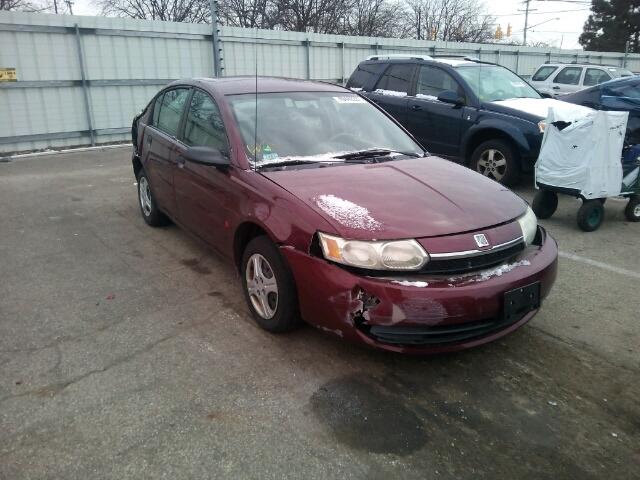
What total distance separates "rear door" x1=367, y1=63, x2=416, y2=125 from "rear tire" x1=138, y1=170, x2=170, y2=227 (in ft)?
13.7

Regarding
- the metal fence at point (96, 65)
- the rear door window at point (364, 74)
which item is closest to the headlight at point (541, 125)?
the rear door window at point (364, 74)

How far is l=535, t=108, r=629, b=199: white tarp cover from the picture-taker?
17.9ft

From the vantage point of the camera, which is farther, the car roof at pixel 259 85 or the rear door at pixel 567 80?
the rear door at pixel 567 80

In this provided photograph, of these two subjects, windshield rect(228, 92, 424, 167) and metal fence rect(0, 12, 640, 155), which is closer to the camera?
windshield rect(228, 92, 424, 167)

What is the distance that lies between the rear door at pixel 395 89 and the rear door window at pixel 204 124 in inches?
176

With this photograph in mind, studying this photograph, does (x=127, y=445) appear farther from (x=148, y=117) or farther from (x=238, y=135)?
(x=148, y=117)

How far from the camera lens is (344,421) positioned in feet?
8.44

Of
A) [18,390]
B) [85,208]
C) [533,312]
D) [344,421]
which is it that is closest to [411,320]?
[344,421]

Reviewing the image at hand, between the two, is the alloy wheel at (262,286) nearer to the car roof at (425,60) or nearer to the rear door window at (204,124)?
the rear door window at (204,124)

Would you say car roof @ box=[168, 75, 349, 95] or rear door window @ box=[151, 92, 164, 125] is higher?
car roof @ box=[168, 75, 349, 95]

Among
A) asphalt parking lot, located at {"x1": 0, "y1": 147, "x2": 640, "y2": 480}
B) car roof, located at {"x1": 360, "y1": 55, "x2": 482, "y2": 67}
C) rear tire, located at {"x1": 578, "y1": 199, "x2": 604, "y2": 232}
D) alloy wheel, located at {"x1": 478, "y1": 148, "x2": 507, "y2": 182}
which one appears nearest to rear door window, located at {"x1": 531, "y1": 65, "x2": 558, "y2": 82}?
car roof, located at {"x1": 360, "y1": 55, "x2": 482, "y2": 67}

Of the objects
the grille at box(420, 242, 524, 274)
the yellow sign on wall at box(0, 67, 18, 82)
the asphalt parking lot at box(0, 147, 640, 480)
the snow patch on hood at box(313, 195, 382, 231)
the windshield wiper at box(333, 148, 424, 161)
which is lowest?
the asphalt parking lot at box(0, 147, 640, 480)

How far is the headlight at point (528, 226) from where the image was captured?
10.4 ft

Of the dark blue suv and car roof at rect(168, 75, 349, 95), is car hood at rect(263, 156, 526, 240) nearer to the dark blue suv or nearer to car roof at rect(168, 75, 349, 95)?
car roof at rect(168, 75, 349, 95)
